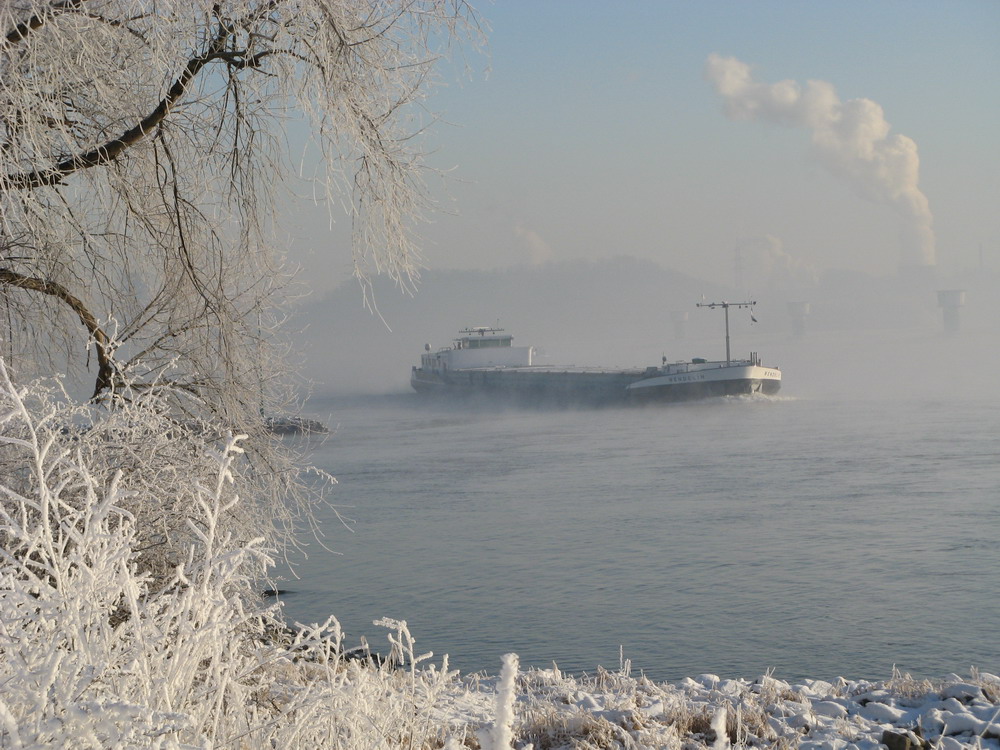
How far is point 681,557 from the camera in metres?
15.5

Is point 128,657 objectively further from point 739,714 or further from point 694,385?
point 694,385

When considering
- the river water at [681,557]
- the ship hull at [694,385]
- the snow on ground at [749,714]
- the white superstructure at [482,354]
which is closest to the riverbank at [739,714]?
the snow on ground at [749,714]

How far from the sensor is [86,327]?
7.13m

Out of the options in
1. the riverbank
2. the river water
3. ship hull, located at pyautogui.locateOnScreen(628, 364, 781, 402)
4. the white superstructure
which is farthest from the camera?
the white superstructure

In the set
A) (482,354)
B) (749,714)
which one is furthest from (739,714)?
(482,354)

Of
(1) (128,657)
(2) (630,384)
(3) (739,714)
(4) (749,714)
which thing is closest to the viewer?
(1) (128,657)

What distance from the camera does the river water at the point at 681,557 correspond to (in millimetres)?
10602

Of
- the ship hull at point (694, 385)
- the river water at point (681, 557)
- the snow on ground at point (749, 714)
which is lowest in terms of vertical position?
the river water at point (681, 557)

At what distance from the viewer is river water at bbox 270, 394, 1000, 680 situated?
417 inches

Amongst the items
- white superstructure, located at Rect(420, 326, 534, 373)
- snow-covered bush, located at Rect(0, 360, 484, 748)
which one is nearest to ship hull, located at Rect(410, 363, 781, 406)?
white superstructure, located at Rect(420, 326, 534, 373)

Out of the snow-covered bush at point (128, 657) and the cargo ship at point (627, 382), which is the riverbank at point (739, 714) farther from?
the cargo ship at point (627, 382)

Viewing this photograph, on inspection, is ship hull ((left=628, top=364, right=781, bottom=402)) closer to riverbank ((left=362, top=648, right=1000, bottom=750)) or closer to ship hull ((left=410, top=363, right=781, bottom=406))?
ship hull ((left=410, top=363, right=781, bottom=406))

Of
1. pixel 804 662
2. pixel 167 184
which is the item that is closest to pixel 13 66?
pixel 167 184

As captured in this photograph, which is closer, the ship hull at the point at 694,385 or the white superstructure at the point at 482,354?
the ship hull at the point at 694,385
